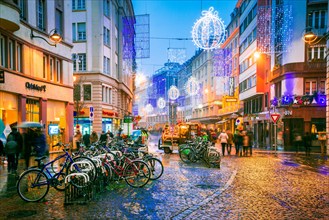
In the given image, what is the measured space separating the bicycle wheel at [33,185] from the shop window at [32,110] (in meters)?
14.8

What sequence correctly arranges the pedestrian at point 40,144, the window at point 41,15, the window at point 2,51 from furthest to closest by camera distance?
the window at point 41,15 → the window at point 2,51 → the pedestrian at point 40,144

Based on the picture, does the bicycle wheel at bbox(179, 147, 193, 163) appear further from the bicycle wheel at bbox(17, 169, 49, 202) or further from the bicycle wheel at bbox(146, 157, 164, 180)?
the bicycle wheel at bbox(17, 169, 49, 202)

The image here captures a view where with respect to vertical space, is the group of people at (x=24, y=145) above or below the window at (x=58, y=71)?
below

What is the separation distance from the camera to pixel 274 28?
116 feet

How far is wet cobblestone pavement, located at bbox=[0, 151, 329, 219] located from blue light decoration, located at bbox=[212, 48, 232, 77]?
1836 inches

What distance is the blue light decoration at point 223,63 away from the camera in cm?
5885

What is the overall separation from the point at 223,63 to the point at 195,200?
53.2 meters

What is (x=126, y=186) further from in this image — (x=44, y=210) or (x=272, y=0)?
(x=272, y=0)

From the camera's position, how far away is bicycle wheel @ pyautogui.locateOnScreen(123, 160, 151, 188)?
10914 millimetres

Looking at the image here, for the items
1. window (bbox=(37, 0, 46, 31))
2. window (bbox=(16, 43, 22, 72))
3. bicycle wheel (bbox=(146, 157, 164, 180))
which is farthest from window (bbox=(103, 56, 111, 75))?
bicycle wheel (bbox=(146, 157, 164, 180))

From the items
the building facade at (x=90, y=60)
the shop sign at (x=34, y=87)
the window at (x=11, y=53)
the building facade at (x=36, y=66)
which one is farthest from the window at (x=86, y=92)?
the window at (x=11, y=53)

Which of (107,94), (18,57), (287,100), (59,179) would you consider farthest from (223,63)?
(59,179)

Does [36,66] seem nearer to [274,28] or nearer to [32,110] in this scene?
[32,110]

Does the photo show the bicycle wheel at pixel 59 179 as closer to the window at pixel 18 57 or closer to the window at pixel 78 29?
the window at pixel 18 57
